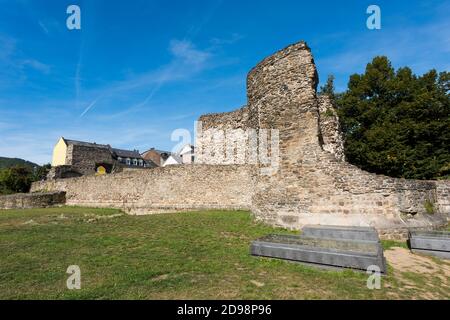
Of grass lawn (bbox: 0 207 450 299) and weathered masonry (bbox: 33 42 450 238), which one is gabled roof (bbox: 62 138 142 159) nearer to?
weathered masonry (bbox: 33 42 450 238)

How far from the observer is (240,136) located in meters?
19.8

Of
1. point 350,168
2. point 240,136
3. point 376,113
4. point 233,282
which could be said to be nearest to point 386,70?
point 376,113

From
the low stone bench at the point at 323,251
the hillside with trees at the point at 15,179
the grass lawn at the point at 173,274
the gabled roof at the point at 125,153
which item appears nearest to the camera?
the grass lawn at the point at 173,274

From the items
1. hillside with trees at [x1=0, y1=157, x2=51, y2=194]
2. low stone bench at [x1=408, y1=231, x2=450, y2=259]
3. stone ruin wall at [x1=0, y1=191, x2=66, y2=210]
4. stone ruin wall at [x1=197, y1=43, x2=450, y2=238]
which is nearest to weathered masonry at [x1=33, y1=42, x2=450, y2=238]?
stone ruin wall at [x1=197, y1=43, x2=450, y2=238]

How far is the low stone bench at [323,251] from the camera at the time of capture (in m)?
4.60

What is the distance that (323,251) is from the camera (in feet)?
16.1

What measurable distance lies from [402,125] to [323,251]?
17458 mm

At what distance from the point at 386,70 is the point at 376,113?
417 centimetres

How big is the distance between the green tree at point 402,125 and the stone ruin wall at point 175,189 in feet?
32.2

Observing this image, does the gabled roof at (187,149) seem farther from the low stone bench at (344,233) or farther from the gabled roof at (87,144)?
the low stone bench at (344,233)

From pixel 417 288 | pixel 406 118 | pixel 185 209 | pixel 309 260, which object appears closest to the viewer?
pixel 417 288

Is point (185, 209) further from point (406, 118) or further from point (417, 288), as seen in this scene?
point (406, 118)

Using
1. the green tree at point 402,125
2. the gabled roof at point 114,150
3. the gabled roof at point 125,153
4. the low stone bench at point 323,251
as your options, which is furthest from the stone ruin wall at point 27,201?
the green tree at point 402,125

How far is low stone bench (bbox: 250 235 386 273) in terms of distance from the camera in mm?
4598
